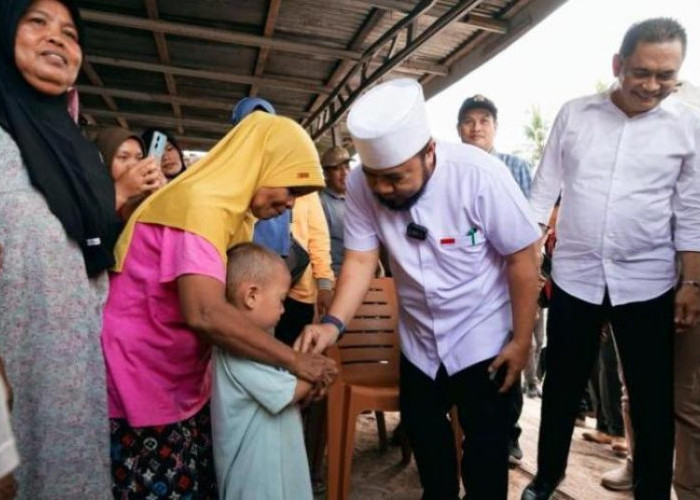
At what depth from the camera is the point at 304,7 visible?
458 centimetres

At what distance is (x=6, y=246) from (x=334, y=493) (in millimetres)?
1906

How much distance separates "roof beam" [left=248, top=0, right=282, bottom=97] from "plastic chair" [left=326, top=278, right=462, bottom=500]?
8.58 feet

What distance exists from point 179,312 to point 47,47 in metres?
0.81

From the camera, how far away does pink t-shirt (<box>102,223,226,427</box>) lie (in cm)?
151

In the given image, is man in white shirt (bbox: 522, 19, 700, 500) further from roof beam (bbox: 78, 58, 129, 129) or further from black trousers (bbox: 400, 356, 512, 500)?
roof beam (bbox: 78, 58, 129, 129)

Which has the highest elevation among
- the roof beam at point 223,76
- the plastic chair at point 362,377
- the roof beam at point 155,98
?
the roof beam at point 223,76

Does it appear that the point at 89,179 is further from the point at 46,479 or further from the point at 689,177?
the point at 689,177

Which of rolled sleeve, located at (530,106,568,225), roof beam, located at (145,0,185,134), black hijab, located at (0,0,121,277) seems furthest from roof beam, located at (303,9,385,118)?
black hijab, located at (0,0,121,277)

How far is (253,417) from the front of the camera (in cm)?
Result: 162

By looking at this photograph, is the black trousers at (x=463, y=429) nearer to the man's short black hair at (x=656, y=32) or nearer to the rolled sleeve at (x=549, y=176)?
the rolled sleeve at (x=549, y=176)

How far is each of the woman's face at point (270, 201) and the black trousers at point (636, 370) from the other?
138 centimetres

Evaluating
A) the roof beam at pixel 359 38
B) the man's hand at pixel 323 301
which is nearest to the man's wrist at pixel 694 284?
the man's hand at pixel 323 301

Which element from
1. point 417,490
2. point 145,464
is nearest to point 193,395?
point 145,464

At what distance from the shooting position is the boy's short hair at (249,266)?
5.49ft
